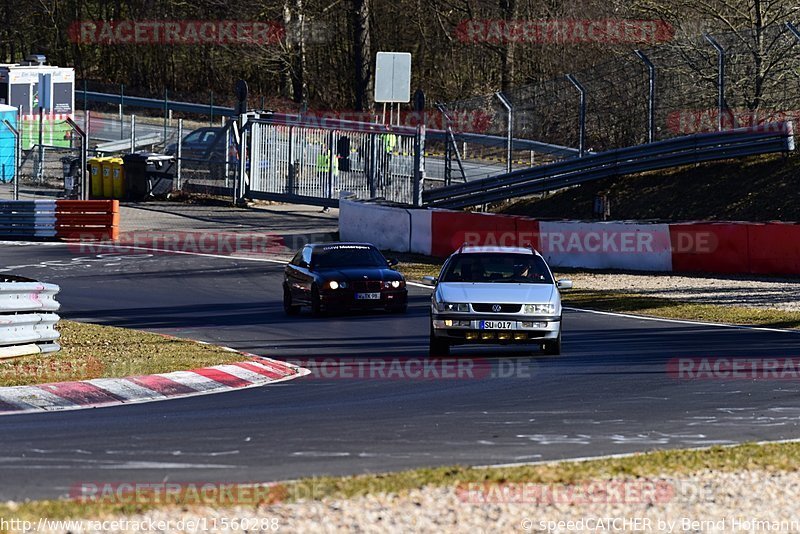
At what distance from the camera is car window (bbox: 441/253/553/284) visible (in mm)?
17188

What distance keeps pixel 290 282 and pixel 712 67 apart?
13191 mm

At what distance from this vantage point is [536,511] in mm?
7926

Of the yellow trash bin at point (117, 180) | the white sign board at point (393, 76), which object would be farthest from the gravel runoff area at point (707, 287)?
the yellow trash bin at point (117, 180)

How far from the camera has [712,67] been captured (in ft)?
101

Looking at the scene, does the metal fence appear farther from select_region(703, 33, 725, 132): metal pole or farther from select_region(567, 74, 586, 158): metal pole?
select_region(703, 33, 725, 132): metal pole

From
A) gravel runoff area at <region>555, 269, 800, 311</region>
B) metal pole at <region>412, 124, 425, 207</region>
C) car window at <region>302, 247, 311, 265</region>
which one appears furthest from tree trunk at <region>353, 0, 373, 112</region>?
car window at <region>302, 247, 311, 265</region>

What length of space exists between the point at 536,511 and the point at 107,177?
117 ft

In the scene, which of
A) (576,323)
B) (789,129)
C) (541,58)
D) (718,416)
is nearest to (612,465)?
(718,416)

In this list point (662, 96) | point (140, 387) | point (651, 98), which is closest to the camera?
point (140, 387)

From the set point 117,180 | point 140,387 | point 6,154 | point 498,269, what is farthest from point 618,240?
point 6,154

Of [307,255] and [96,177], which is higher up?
[96,177]

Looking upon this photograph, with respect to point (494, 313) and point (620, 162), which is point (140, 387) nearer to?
point (494, 313)

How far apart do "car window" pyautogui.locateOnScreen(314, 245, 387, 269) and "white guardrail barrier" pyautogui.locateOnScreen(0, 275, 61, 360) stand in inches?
274

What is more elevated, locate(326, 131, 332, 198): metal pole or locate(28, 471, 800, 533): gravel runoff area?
locate(326, 131, 332, 198): metal pole
